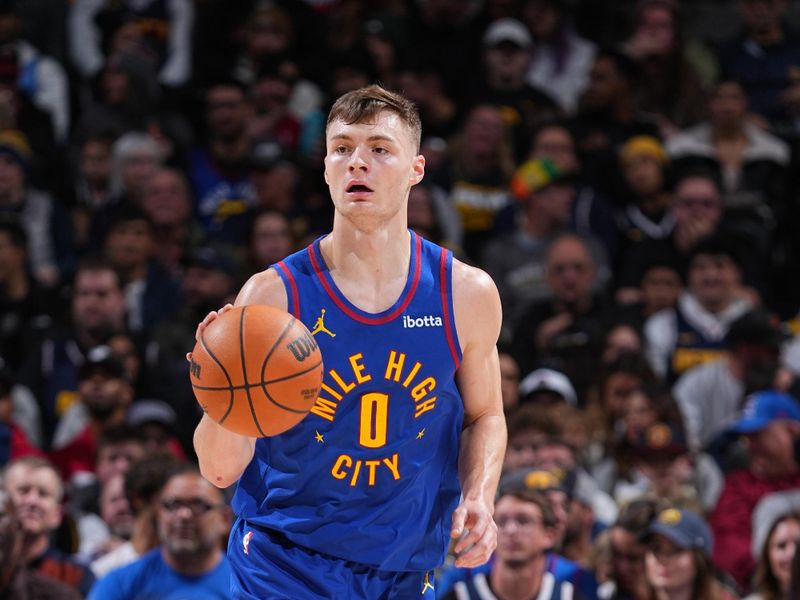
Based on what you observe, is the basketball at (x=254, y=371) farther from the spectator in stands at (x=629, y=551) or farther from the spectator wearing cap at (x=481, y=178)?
the spectator wearing cap at (x=481, y=178)

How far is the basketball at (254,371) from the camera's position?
3959mm

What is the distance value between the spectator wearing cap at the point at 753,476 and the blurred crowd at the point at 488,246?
2 centimetres

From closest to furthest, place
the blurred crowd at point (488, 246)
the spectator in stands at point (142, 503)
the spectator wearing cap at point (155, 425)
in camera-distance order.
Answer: the blurred crowd at point (488, 246)
the spectator in stands at point (142, 503)
the spectator wearing cap at point (155, 425)

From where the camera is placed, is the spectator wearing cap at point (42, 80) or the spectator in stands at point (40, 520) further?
the spectator wearing cap at point (42, 80)

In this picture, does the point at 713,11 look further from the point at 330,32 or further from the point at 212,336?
the point at 212,336

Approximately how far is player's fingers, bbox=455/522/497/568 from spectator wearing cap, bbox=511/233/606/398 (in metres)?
5.33

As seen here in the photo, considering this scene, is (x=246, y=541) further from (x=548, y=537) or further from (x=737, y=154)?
(x=737, y=154)

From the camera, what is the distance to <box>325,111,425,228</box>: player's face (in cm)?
426

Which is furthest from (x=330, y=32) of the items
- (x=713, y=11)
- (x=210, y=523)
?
(x=210, y=523)

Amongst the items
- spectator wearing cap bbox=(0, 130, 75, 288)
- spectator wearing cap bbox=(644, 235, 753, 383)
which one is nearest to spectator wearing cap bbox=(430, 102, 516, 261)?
spectator wearing cap bbox=(644, 235, 753, 383)

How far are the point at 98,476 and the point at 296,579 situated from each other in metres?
4.20

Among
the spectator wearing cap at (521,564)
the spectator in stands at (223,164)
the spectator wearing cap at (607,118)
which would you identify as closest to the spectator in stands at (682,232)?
the spectator wearing cap at (607,118)

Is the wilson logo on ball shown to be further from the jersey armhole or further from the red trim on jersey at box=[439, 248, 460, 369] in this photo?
the red trim on jersey at box=[439, 248, 460, 369]

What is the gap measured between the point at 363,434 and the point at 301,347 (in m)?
0.42
